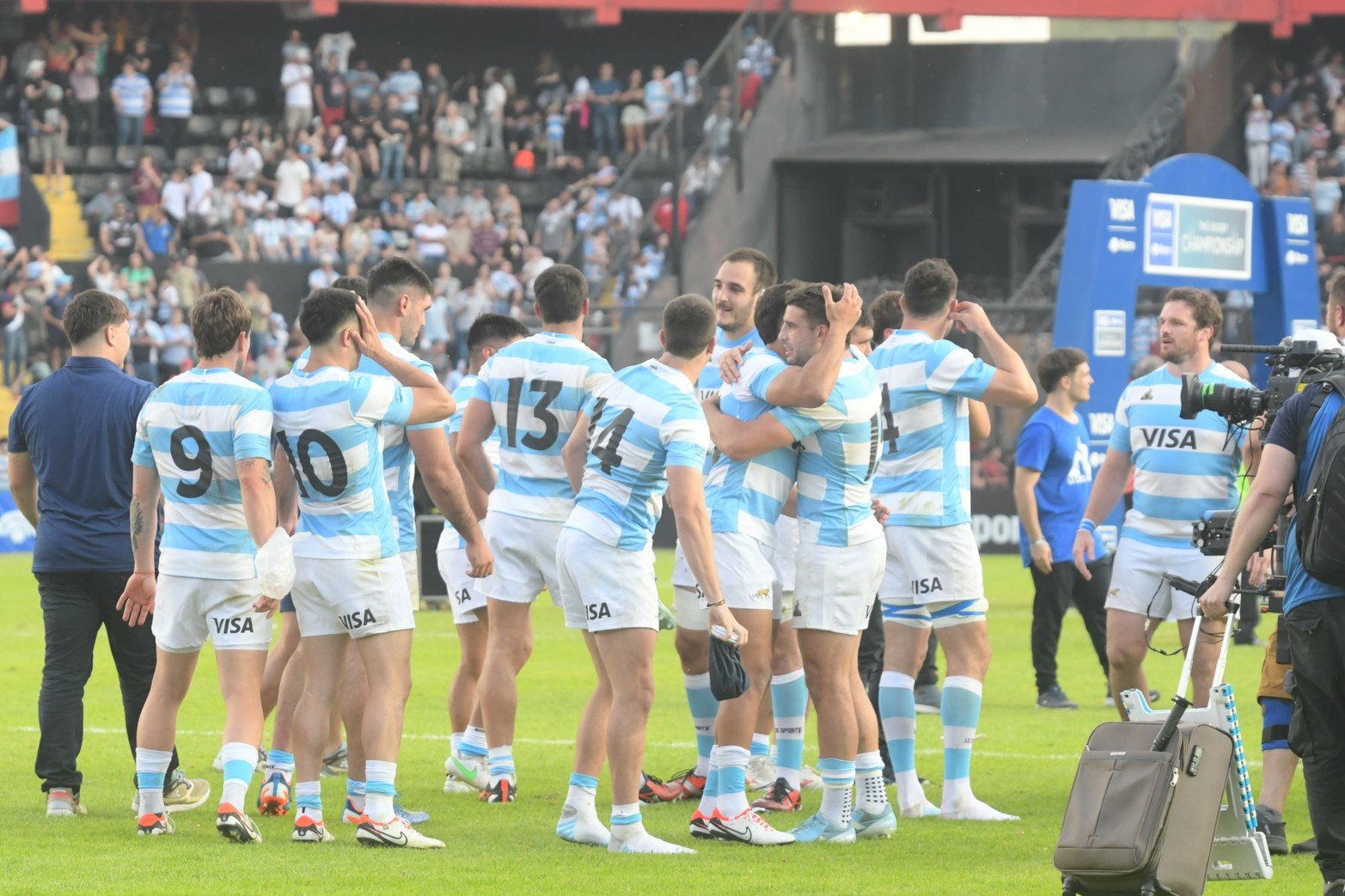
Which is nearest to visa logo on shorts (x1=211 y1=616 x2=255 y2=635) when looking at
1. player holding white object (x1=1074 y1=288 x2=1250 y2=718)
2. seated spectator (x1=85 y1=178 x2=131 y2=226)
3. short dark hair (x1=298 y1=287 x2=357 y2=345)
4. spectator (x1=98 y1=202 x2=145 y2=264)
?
short dark hair (x1=298 y1=287 x2=357 y2=345)

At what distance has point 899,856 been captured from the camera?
770 cm

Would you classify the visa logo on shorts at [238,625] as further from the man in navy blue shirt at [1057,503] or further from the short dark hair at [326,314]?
the man in navy blue shirt at [1057,503]

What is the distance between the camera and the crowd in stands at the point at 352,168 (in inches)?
1126

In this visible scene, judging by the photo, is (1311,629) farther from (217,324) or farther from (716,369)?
(217,324)

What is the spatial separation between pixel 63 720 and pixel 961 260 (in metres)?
28.5

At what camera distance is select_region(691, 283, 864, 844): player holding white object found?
310 inches

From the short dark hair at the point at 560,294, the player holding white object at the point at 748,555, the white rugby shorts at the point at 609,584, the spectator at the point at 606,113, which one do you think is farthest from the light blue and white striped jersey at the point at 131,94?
the white rugby shorts at the point at 609,584

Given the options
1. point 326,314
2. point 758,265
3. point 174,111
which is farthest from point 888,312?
point 174,111

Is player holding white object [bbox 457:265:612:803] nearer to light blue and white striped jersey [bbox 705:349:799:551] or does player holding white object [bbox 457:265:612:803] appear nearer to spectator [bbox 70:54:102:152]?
light blue and white striped jersey [bbox 705:349:799:551]

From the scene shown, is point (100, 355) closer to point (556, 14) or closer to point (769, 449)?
point (769, 449)

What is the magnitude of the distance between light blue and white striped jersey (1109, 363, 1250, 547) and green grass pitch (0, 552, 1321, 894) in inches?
53.2

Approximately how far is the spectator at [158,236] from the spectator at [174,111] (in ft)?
9.24

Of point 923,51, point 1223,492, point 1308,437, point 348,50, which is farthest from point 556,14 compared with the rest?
point 1308,437

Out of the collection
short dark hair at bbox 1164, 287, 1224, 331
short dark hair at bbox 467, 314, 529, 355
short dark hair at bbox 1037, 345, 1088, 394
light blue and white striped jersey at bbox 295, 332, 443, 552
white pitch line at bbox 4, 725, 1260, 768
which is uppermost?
short dark hair at bbox 1164, 287, 1224, 331
